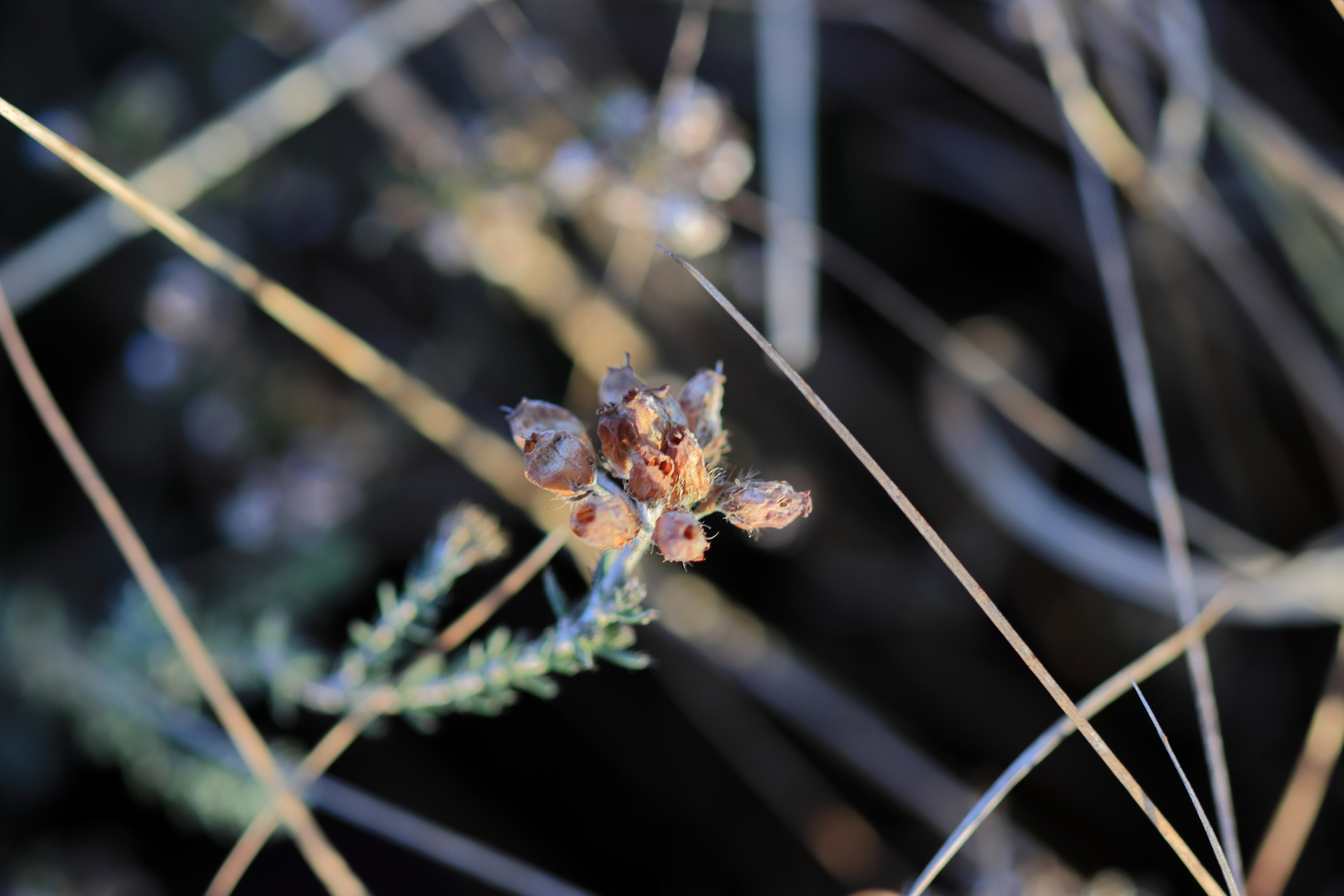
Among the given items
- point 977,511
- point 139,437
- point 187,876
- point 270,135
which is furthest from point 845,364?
point 187,876

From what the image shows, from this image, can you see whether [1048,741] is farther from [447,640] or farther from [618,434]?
[447,640]

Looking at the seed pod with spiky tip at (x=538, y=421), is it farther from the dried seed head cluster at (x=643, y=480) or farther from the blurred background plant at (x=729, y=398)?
the blurred background plant at (x=729, y=398)

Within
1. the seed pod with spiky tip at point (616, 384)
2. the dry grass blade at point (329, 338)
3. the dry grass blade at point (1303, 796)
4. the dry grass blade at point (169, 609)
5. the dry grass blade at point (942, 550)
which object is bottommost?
the dry grass blade at point (1303, 796)

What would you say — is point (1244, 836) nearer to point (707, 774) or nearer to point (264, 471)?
point (707, 774)

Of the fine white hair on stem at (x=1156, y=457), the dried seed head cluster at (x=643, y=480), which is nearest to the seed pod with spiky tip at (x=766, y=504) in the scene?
the dried seed head cluster at (x=643, y=480)

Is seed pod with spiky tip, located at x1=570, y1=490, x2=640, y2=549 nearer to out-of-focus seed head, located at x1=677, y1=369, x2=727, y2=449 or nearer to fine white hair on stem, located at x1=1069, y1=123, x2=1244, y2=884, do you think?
out-of-focus seed head, located at x1=677, y1=369, x2=727, y2=449

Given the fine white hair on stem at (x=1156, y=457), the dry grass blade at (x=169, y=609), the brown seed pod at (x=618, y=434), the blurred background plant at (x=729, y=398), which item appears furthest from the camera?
the blurred background plant at (x=729, y=398)

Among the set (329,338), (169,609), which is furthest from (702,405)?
(329,338)
